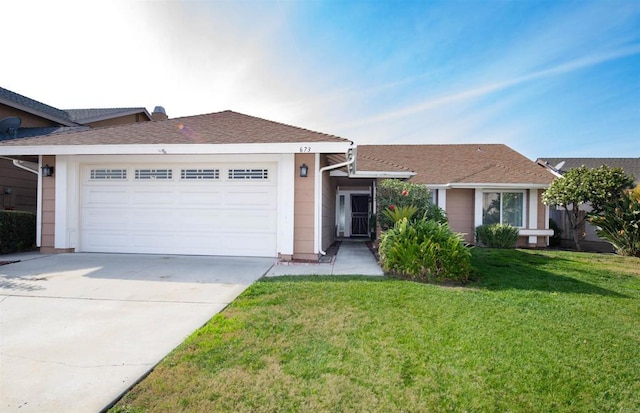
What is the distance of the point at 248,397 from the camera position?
2379mm

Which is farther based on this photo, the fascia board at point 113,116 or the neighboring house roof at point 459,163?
the fascia board at point 113,116

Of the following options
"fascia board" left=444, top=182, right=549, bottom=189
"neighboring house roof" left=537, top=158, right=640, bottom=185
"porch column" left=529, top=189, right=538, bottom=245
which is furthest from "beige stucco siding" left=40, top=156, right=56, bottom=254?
"neighboring house roof" left=537, top=158, right=640, bottom=185

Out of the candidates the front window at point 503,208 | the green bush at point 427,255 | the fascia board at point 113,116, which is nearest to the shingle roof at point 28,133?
the fascia board at point 113,116

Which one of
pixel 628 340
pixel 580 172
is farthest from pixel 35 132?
pixel 580 172

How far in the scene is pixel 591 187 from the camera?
10.8 metres

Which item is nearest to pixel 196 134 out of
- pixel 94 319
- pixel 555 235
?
pixel 94 319

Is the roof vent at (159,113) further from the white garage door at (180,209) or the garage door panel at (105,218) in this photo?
the garage door panel at (105,218)

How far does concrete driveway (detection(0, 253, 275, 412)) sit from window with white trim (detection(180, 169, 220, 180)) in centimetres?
219

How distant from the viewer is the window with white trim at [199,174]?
8.23 meters

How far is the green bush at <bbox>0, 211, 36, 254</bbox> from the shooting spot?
816 centimetres

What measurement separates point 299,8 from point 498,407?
27.8 ft

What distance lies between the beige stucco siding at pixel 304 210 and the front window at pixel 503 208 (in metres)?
8.65

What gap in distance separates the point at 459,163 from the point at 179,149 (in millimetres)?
12150

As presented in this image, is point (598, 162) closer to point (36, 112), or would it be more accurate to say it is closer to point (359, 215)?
point (359, 215)
